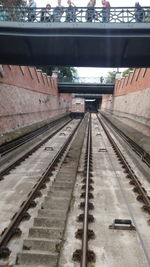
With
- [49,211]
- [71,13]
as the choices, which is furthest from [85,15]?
[49,211]

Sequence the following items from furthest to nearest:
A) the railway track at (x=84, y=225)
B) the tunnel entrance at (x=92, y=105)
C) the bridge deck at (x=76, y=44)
Answer: 1. the tunnel entrance at (x=92, y=105)
2. the bridge deck at (x=76, y=44)
3. the railway track at (x=84, y=225)

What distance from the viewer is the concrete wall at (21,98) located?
1866 centimetres

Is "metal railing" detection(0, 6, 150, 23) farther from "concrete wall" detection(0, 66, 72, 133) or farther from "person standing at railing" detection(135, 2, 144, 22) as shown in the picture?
"concrete wall" detection(0, 66, 72, 133)

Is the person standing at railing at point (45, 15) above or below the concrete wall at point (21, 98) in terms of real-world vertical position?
above

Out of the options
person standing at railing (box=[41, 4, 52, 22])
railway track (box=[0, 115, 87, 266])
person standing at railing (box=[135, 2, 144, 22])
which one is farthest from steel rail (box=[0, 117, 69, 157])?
person standing at railing (box=[135, 2, 144, 22])

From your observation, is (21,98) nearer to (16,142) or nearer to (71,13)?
(16,142)

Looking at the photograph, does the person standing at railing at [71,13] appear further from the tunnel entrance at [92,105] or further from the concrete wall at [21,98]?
the tunnel entrance at [92,105]

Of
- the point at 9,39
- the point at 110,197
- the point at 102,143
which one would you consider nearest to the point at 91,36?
the point at 9,39

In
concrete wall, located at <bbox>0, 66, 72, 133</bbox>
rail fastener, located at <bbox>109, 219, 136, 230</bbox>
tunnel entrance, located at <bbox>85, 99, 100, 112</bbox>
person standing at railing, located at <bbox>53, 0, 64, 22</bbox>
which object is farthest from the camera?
tunnel entrance, located at <bbox>85, 99, 100, 112</bbox>

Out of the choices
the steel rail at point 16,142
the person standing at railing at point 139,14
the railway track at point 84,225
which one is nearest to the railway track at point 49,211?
the railway track at point 84,225

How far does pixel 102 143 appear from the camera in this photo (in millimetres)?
19266

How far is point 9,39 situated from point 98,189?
302 inches

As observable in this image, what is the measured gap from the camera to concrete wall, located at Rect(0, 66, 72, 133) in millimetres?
18656

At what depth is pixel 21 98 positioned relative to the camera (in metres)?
23.0
